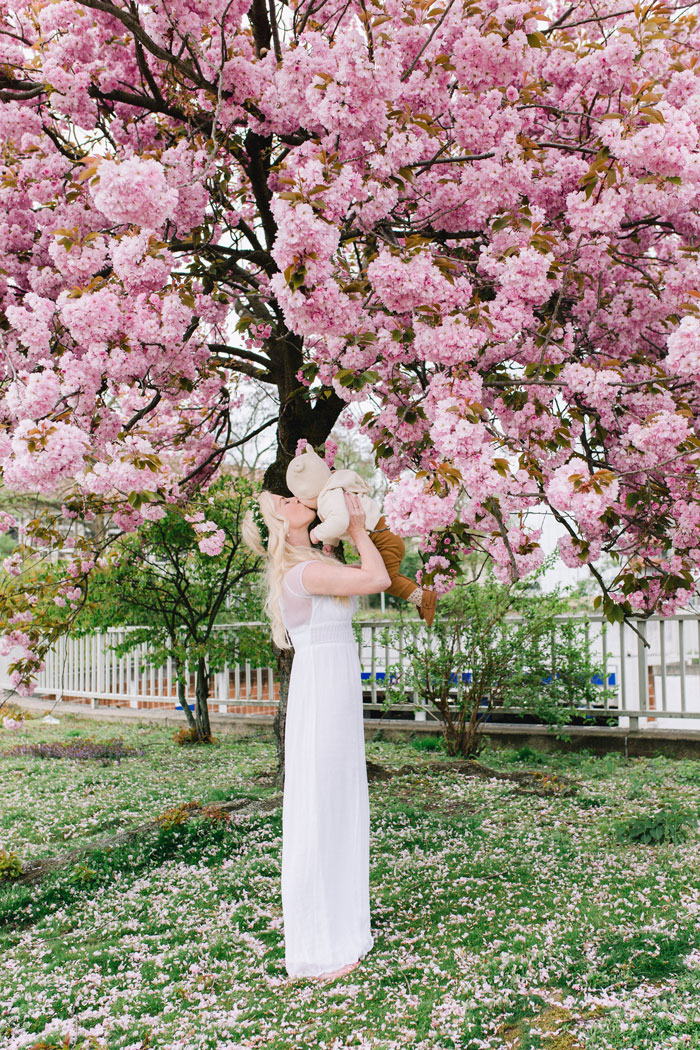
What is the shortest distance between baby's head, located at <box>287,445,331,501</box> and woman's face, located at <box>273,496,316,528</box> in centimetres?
5

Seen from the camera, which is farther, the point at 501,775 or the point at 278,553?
the point at 501,775

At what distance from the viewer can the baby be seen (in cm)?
293

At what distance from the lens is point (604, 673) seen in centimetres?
716

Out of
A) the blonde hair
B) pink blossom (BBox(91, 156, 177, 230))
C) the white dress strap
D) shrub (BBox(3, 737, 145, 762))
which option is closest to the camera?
pink blossom (BBox(91, 156, 177, 230))

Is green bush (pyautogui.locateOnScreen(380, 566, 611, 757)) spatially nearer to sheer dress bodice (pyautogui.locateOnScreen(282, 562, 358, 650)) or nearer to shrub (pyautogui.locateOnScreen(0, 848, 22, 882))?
shrub (pyautogui.locateOnScreen(0, 848, 22, 882))

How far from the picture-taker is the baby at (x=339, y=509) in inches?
→ 115

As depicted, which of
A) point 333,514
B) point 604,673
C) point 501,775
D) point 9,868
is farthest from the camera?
point 604,673

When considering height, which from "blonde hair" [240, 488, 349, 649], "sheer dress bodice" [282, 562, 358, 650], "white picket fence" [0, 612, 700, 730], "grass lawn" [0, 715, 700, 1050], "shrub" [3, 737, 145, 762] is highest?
"blonde hair" [240, 488, 349, 649]

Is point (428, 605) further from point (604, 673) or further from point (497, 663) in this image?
point (604, 673)

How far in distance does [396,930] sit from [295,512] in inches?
74.1

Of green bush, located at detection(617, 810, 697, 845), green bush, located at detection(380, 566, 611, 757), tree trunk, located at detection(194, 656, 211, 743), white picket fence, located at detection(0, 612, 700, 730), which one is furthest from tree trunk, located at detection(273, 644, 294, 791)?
tree trunk, located at detection(194, 656, 211, 743)

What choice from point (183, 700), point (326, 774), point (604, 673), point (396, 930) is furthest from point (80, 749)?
point (326, 774)

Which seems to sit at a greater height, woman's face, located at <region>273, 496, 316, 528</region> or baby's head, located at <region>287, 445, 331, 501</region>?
baby's head, located at <region>287, 445, 331, 501</region>

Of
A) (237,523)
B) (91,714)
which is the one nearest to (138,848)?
(237,523)
